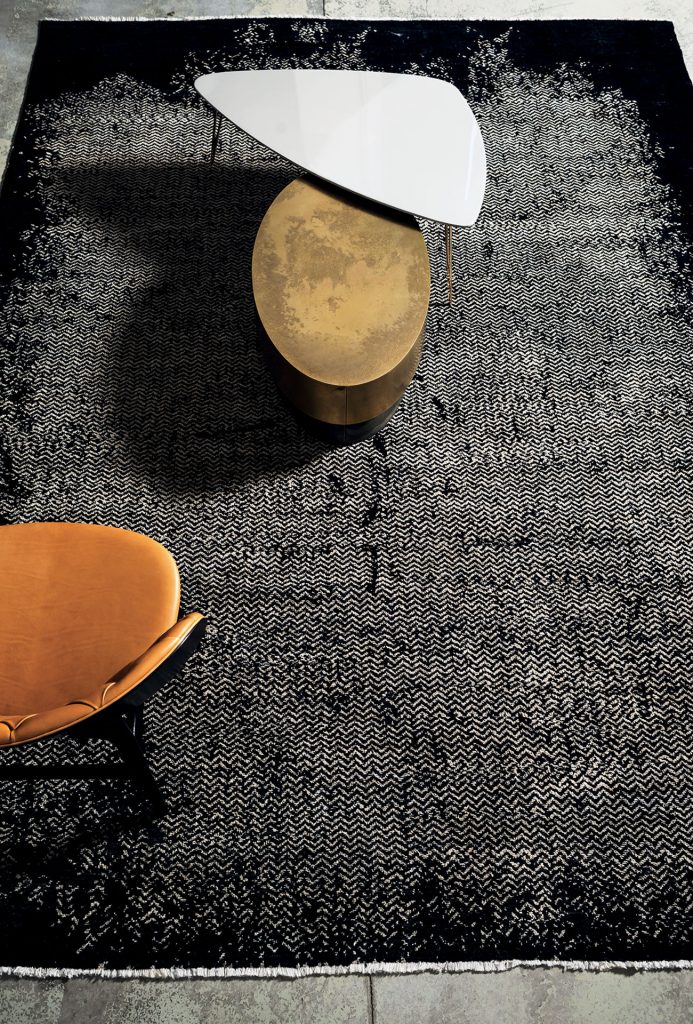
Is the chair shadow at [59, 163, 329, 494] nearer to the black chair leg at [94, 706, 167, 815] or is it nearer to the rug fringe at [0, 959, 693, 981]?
the black chair leg at [94, 706, 167, 815]

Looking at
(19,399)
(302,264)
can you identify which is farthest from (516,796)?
(19,399)

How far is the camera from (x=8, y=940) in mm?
1537

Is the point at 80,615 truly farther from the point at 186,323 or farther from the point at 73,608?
the point at 186,323

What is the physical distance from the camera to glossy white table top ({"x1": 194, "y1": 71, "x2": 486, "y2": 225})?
1.95 metres

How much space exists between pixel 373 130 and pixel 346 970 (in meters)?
1.86

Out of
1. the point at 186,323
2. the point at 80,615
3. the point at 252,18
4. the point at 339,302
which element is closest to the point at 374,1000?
the point at 80,615

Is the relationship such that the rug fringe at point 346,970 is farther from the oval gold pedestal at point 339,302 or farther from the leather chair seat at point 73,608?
the oval gold pedestal at point 339,302

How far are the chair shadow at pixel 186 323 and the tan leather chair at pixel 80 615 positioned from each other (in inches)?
21.3

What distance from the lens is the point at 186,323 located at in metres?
2.20

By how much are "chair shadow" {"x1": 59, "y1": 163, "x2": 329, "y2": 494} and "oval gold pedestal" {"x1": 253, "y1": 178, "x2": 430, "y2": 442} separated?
0.68ft

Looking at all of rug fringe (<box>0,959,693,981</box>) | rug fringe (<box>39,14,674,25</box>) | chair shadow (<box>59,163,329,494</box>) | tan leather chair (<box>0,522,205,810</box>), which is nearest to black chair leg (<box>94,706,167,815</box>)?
tan leather chair (<box>0,522,205,810</box>)

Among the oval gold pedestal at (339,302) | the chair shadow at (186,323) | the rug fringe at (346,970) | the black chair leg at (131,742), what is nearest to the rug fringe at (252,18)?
the chair shadow at (186,323)

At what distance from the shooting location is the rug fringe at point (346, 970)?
1.52 metres

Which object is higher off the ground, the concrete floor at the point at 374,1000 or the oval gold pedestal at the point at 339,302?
the oval gold pedestal at the point at 339,302
